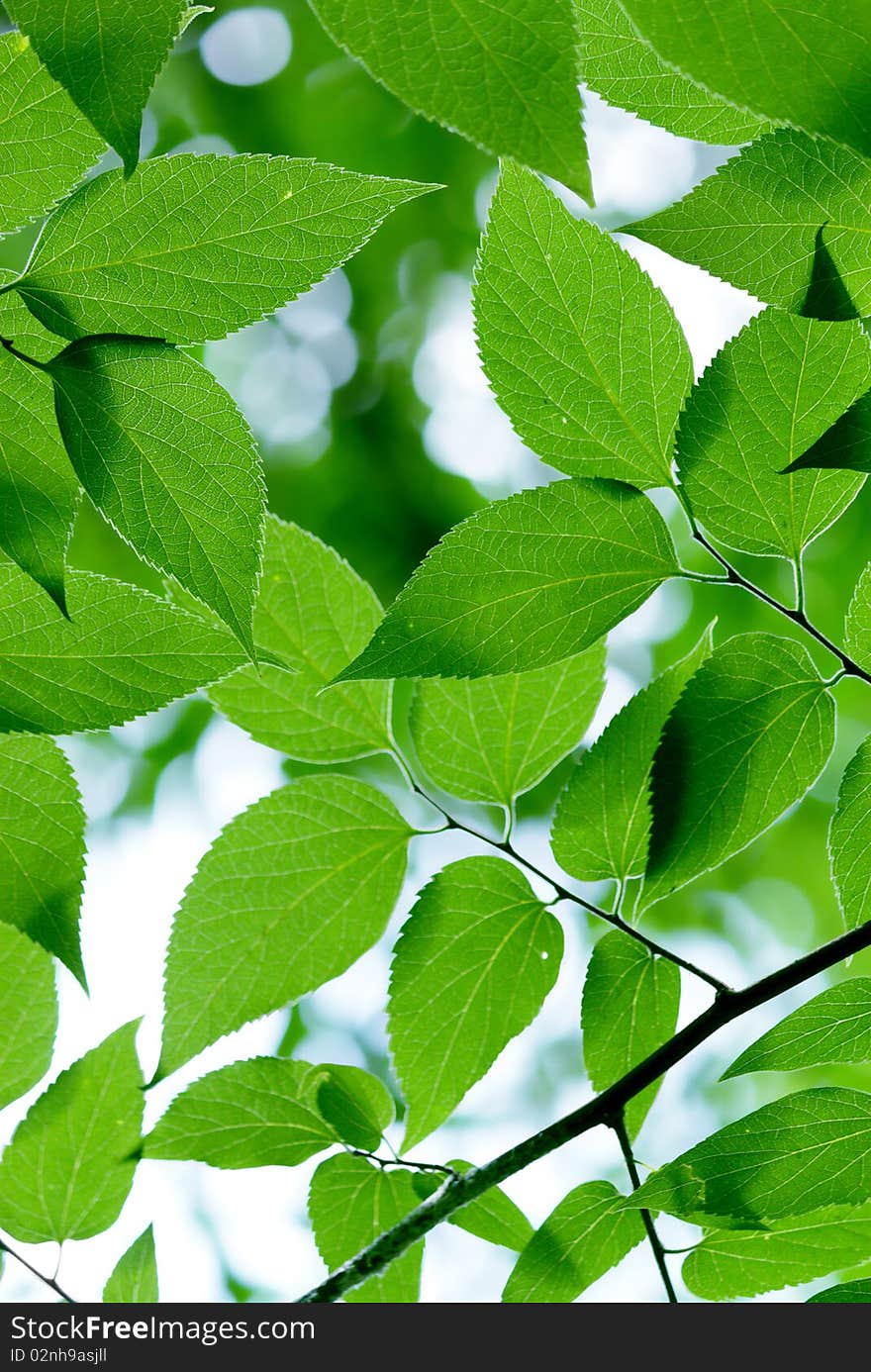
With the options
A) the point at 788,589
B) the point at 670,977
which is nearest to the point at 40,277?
the point at 670,977

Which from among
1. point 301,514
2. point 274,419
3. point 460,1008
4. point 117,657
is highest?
point 274,419

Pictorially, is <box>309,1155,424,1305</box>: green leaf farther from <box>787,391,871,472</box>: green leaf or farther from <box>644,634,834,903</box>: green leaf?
<box>787,391,871,472</box>: green leaf

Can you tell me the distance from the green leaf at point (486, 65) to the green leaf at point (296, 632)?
283 mm

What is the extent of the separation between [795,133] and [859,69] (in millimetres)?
88

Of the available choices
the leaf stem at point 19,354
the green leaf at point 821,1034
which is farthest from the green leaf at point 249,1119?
the leaf stem at point 19,354

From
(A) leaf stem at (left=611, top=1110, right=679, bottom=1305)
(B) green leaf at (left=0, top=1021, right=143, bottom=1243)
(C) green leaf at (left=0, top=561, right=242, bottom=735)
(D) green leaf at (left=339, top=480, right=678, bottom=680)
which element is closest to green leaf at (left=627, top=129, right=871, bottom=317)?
(D) green leaf at (left=339, top=480, right=678, bottom=680)

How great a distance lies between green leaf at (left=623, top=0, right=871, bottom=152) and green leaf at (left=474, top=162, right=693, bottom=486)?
0.47ft

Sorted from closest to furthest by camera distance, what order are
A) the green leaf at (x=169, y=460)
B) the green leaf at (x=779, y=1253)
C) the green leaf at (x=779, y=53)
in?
1. the green leaf at (x=779, y=53)
2. the green leaf at (x=169, y=460)
3. the green leaf at (x=779, y=1253)

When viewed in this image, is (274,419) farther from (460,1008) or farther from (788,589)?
(460,1008)

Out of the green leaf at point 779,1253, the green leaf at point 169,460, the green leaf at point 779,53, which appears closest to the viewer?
the green leaf at point 779,53

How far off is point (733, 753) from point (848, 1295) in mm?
204

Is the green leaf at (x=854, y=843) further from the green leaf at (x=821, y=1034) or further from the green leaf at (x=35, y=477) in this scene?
the green leaf at (x=35, y=477)

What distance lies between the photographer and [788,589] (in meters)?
2.17

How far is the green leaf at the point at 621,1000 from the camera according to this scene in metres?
0.46
